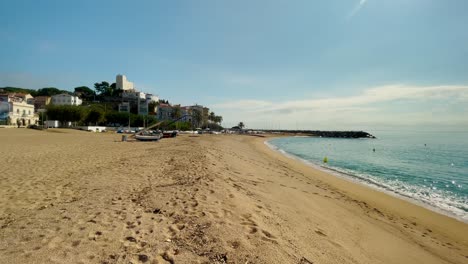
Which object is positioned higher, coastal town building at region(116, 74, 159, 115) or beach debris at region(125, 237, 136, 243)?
coastal town building at region(116, 74, 159, 115)

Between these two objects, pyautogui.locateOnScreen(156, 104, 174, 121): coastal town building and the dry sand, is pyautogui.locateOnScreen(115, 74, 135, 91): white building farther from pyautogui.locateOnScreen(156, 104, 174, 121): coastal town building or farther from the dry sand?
the dry sand

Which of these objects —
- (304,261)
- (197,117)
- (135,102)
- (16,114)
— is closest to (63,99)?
(135,102)

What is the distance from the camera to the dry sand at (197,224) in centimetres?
401

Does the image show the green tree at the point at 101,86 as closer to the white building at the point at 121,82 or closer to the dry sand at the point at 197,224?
the white building at the point at 121,82

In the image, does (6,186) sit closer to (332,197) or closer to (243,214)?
(243,214)

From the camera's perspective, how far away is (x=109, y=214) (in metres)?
5.53

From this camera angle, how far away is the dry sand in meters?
4.01

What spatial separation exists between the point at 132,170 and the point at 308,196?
7676 millimetres

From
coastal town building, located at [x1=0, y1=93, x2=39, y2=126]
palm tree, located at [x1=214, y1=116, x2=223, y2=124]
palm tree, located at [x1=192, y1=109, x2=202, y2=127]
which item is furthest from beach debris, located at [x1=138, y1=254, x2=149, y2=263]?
palm tree, located at [x1=214, y1=116, x2=223, y2=124]

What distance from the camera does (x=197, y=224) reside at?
4977 millimetres

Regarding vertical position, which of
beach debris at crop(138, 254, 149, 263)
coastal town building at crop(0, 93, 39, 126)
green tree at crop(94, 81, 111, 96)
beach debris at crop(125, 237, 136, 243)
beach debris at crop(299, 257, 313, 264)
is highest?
green tree at crop(94, 81, 111, 96)

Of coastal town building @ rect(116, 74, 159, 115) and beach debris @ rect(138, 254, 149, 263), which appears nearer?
beach debris @ rect(138, 254, 149, 263)

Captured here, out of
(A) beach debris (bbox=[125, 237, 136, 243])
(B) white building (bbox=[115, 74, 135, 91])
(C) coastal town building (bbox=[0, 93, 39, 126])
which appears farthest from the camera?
(B) white building (bbox=[115, 74, 135, 91])

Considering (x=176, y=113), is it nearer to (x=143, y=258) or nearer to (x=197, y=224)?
(x=197, y=224)
